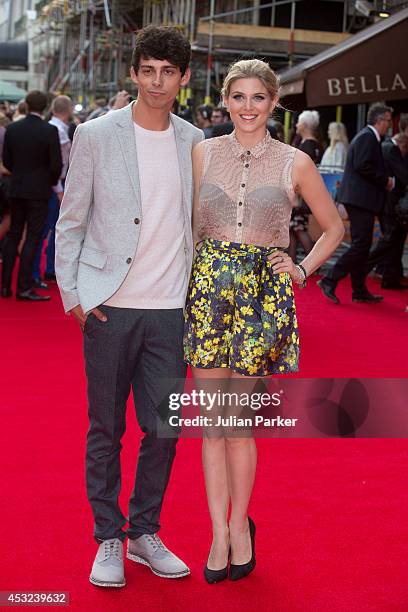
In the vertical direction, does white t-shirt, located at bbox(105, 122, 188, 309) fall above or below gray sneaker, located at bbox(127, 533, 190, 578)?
above

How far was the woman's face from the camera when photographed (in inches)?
144

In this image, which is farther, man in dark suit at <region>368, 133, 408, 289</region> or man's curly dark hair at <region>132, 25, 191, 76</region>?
man in dark suit at <region>368, 133, 408, 289</region>

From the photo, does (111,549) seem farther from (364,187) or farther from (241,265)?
(364,187)

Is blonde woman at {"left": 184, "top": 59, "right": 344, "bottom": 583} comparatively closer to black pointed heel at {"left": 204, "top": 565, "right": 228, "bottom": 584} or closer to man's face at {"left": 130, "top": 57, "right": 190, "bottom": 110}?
black pointed heel at {"left": 204, "top": 565, "right": 228, "bottom": 584}

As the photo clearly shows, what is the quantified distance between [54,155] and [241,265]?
266 inches

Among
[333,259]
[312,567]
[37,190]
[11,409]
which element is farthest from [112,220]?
[333,259]

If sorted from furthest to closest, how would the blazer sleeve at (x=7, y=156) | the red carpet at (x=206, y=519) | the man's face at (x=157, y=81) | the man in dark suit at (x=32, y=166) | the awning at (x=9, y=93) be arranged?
the awning at (x=9, y=93)
the blazer sleeve at (x=7, y=156)
the man in dark suit at (x=32, y=166)
the red carpet at (x=206, y=519)
the man's face at (x=157, y=81)

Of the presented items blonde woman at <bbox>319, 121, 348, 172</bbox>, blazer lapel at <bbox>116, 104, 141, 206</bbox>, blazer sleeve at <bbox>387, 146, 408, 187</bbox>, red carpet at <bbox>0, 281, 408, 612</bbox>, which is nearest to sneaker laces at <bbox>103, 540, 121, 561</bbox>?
red carpet at <bbox>0, 281, 408, 612</bbox>

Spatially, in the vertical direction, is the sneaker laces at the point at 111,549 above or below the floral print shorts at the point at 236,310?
below

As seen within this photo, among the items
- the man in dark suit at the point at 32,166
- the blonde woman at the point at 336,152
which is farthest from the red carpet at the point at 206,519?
the blonde woman at the point at 336,152

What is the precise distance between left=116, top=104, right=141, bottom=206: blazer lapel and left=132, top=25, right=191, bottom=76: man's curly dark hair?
0.20 meters

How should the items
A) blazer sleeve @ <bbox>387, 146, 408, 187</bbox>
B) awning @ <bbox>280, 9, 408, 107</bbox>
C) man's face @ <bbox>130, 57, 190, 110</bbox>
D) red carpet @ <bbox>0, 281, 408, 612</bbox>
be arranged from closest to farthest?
man's face @ <bbox>130, 57, 190, 110</bbox>
red carpet @ <bbox>0, 281, 408, 612</bbox>
awning @ <bbox>280, 9, 408, 107</bbox>
blazer sleeve @ <bbox>387, 146, 408, 187</bbox>

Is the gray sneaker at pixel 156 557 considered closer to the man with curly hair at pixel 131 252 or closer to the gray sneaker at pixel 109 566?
the man with curly hair at pixel 131 252

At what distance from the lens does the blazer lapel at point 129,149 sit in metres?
3.66
